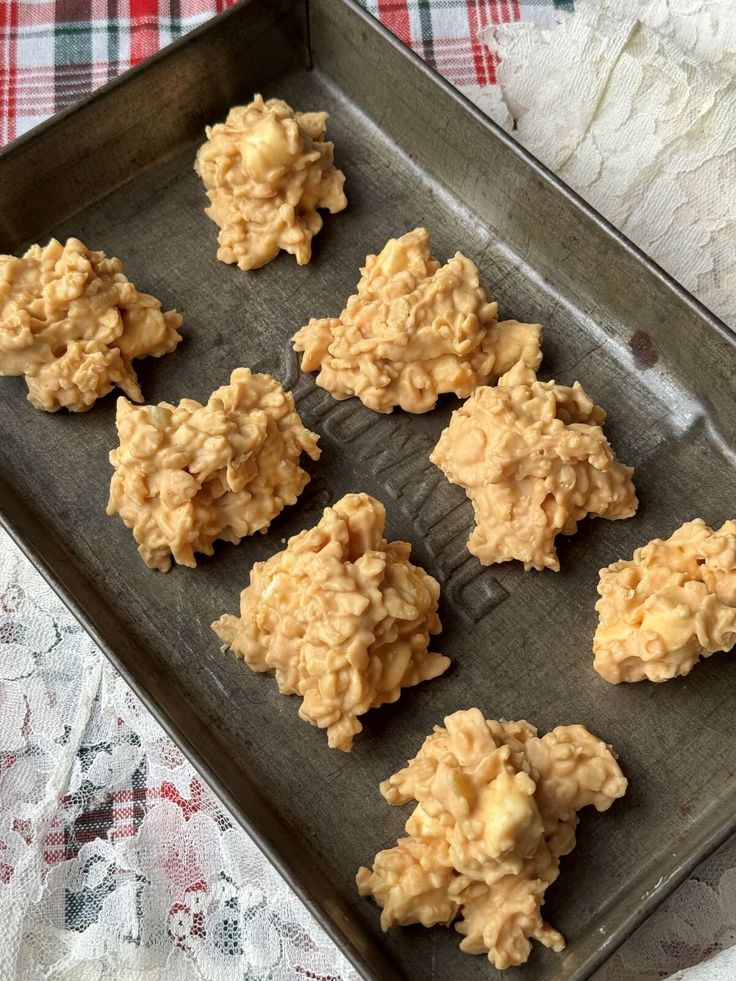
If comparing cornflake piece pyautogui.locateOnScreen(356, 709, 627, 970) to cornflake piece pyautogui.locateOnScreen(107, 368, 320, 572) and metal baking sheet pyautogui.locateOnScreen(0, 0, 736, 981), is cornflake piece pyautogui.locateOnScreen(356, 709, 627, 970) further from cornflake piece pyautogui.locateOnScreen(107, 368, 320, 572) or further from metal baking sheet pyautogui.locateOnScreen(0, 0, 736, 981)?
cornflake piece pyautogui.locateOnScreen(107, 368, 320, 572)

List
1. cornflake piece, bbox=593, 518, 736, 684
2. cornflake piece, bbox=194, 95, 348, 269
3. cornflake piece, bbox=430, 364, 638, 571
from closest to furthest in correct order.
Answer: cornflake piece, bbox=593, 518, 736, 684 < cornflake piece, bbox=430, 364, 638, 571 < cornflake piece, bbox=194, 95, 348, 269

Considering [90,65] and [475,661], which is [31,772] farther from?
[90,65]

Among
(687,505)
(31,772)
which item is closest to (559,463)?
(687,505)

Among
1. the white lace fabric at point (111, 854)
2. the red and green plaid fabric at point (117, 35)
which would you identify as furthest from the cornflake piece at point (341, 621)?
the red and green plaid fabric at point (117, 35)

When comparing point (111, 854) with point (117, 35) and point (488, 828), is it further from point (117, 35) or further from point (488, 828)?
point (117, 35)

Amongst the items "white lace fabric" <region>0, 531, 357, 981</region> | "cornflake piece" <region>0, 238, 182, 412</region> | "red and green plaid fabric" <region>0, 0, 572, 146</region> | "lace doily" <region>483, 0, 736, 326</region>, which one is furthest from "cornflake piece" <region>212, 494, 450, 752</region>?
"red and green plaid fabric" <region>0, 0, 572, 146</region>

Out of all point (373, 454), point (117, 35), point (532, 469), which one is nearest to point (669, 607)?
point (532, 469)
